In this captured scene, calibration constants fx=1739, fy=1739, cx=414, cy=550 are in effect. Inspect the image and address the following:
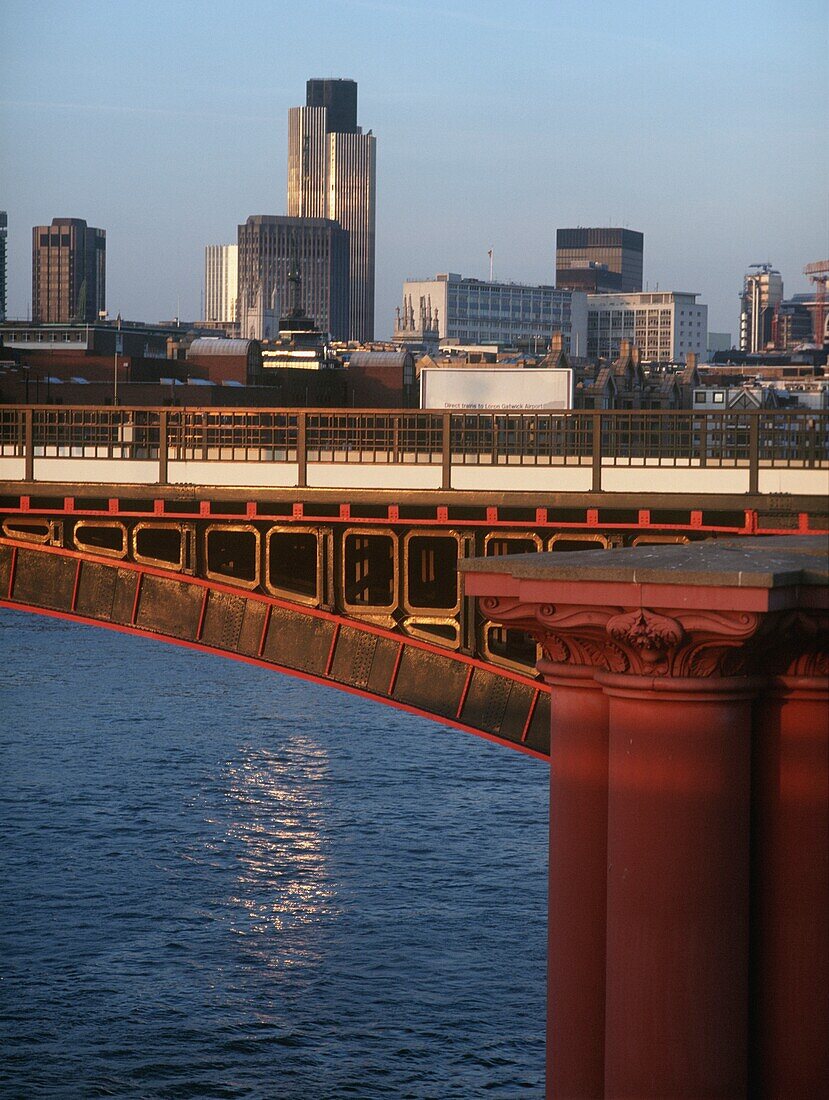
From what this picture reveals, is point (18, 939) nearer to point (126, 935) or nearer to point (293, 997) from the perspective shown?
point (126, 935)

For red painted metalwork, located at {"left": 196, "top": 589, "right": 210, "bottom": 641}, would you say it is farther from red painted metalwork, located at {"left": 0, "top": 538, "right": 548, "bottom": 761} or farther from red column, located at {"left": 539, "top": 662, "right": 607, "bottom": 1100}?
red column, located at {"left": 539, "top": 662, "right": 607, "bottom": 1100}

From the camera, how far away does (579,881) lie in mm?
10289

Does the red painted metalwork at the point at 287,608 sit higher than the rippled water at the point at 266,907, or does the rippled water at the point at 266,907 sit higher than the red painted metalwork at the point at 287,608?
the red painted metalwork at the point at 287,608

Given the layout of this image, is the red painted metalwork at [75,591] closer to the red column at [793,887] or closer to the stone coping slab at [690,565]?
the stone coping slab at [690,565]

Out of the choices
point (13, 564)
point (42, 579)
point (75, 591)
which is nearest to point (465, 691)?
point (75, 591)

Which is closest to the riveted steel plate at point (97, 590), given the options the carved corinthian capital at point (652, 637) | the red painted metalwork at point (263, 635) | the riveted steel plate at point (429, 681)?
the red painted metalwork at point (263, 635)

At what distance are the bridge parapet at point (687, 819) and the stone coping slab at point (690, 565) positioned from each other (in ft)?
0.05

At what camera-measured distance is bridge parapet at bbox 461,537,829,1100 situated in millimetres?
9711

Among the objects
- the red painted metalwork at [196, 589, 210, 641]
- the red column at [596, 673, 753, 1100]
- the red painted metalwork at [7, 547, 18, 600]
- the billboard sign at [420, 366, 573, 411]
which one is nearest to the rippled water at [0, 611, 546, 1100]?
the red painted metalwork at [196, 589, 210, 641]

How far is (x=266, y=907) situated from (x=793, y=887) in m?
36.9

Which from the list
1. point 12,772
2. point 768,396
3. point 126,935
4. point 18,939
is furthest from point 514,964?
point 768,396

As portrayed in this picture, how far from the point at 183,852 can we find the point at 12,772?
1440cm

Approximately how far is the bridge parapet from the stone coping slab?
0.05 feet

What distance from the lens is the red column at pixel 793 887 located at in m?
10.0
